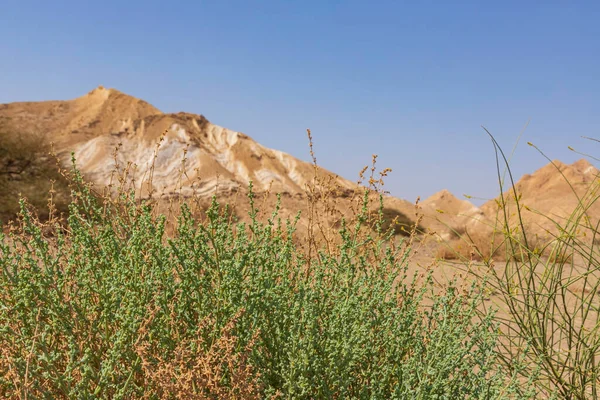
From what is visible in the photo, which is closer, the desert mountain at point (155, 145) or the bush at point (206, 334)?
the bush at point (206, 334)

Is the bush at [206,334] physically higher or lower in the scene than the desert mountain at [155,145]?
lower

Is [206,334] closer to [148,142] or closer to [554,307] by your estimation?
[554,307]

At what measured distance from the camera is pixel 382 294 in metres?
2.29

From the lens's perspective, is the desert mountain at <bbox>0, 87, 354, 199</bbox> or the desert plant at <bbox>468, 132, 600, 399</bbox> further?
the desert mountain at <bbox>0, 87, 354, 199</bbox>

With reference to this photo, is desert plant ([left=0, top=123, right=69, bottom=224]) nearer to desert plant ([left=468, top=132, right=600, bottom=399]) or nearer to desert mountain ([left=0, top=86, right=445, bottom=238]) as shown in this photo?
desert mountain ([left=0, top=86, right=445, bottom=238])

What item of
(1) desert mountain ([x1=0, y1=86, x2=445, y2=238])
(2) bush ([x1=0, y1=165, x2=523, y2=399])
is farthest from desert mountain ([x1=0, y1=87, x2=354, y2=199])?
(2) bush ([x1=0, y1=165, x2=523, y2=399])

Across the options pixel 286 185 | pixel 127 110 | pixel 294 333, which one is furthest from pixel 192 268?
pixel 127 110

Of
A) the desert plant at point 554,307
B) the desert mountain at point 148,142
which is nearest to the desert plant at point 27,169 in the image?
the desert mountain at point 148,142

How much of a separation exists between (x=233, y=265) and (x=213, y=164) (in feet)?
44.3

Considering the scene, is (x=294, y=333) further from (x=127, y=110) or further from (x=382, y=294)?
(x=127, y=110)

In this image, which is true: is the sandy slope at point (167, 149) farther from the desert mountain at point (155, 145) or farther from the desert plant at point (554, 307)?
the desert plant at point (554, 307)

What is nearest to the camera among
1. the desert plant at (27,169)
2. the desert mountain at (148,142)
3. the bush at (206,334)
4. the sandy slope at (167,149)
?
the bush at (206,334)

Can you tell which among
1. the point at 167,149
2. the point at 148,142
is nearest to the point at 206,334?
the point at 167,149

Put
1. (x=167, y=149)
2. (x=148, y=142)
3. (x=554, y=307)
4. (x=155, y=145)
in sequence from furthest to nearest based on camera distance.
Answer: (x=155, y=145), (x=148, y=142), (x=167, y=149), (x=554, y=307)
